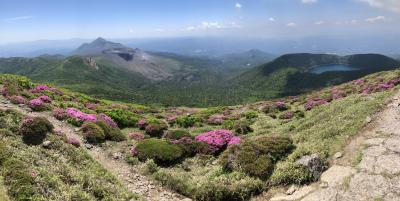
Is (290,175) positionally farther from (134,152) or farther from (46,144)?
(46,144)

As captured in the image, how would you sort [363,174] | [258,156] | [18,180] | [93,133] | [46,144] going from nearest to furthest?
[18,180], [363,174], [258,156], [46,144], [93,133]

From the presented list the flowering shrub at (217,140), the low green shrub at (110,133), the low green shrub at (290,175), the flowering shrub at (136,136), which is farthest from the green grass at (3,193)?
the flowering shrub at (136,136)

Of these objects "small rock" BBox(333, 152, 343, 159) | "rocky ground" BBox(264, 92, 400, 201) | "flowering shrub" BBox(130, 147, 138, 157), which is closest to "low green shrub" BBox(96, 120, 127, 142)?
"flowering shrub" BBox(130, 147, 138, 157)

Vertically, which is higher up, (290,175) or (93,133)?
(290,175)

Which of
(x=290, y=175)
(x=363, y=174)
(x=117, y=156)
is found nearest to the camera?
(x=363, y=174)

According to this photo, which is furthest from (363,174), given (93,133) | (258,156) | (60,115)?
(60,115)

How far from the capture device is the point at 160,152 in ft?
74.6

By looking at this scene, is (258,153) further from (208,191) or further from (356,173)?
(356,173)

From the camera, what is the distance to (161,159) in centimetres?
2238

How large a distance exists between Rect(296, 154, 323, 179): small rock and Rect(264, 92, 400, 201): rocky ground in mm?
335

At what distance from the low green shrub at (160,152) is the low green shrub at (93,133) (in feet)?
11.2

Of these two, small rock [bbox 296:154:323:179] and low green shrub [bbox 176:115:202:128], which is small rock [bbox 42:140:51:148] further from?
low green shrub [bbox 176:115:202:128]

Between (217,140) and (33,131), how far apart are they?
41.6ft

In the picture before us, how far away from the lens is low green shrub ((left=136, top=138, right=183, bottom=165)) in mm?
22344
